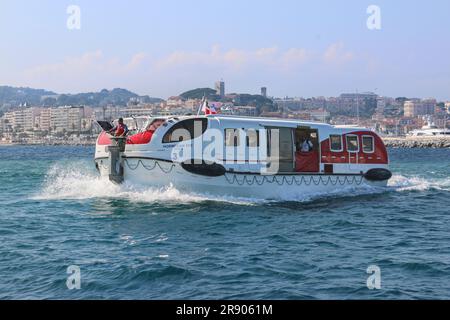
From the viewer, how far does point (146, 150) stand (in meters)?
20.7

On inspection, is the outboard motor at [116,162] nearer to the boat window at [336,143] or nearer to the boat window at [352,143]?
the boat window at [336,143]

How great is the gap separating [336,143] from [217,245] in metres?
11.2

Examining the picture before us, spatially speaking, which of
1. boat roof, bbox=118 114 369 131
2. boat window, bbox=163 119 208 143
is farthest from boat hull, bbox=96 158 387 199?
boat roof, bbox=118 114 369 131

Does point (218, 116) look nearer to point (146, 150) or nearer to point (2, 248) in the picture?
point (146, 150)

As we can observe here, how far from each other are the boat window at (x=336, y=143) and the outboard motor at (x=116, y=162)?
8.40 metres

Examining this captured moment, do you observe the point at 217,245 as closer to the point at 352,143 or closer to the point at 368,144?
the point at 352,143

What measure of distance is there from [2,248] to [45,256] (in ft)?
5.20

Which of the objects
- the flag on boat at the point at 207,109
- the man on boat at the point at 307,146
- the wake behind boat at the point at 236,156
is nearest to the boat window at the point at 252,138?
the wake behind boat at the point at 236,156

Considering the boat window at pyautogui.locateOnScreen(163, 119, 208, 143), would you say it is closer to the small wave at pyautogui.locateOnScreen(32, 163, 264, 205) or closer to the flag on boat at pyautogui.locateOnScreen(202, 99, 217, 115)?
the small wave at pyautogui.locateOnScreen(32, 163, 264, 205)

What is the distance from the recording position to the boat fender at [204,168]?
2072cm

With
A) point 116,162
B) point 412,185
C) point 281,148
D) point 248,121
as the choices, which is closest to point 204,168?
point 248,121

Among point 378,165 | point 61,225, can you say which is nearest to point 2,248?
point 61,225

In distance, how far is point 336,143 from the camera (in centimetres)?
2458
